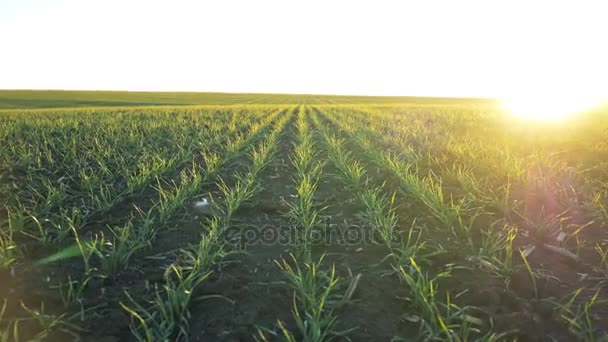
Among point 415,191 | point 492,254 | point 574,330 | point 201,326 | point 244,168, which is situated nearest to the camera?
point 574,330

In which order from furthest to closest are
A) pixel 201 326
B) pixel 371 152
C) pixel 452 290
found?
pixel 371 152, pixel 452 290, pixel 201 326

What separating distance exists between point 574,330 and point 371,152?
245 inches

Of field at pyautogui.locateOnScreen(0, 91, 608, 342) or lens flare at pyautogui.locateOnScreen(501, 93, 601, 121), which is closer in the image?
field at pyautogui.locateOnScreen(0, 91, 608, 342)

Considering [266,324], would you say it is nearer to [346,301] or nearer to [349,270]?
[346,301]

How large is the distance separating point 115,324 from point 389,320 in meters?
1.70

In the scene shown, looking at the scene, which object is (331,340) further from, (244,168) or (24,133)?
(24,133)

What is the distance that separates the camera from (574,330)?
239cm

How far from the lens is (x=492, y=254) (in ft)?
11.0

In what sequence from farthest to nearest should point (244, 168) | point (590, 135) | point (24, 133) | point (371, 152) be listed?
point (24, 133), point (590, 135), point (371, 152), point (244, 168)

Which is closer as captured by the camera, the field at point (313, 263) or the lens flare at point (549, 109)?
the field at point (313, 263)

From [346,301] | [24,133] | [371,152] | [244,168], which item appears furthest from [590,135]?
[24,133]

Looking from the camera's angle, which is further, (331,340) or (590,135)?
(590,135)

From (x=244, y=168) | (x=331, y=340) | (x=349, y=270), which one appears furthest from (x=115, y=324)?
(x=244, y=168)

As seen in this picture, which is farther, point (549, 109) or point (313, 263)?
point (549, 109)
